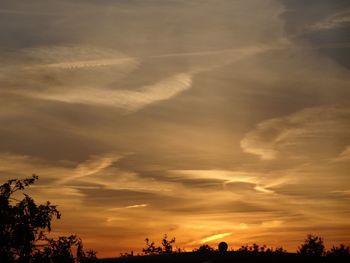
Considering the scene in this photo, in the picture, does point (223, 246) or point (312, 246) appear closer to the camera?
point (223, 246)

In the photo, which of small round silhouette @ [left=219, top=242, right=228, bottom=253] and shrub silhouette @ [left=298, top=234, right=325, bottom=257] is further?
shrub silhouette @ [left=298, top=234, right=325, bottom=257]

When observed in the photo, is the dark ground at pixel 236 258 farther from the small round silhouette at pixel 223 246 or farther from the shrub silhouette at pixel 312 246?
the shrub silhouette at pixel 312 246

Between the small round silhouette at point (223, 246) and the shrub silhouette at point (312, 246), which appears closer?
the small round silhouette at point (223, 246)

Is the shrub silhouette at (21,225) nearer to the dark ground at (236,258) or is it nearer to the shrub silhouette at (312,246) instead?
the dark ground at (236,258)

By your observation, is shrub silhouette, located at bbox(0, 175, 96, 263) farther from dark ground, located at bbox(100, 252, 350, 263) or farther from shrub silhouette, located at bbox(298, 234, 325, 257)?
shrub silhouette, located at bbox(298, 234, 325, 257)

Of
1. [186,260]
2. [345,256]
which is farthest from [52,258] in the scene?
[345,256]

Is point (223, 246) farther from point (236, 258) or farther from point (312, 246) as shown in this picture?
point (312, 246)

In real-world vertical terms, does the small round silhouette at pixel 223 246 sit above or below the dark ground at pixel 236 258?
above

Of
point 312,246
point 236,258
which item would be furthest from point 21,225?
point 312,246

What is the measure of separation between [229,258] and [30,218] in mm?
15075

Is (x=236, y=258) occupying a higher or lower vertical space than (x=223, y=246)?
lower

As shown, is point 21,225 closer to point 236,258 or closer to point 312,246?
point 236,258

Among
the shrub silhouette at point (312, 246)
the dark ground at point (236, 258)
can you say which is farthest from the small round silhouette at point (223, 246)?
the shrub silhouette at point (312, 246)

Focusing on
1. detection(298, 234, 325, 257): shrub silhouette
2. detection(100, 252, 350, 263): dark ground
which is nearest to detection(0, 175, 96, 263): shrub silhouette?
detection(100, 252, 350, 263): dark ground
